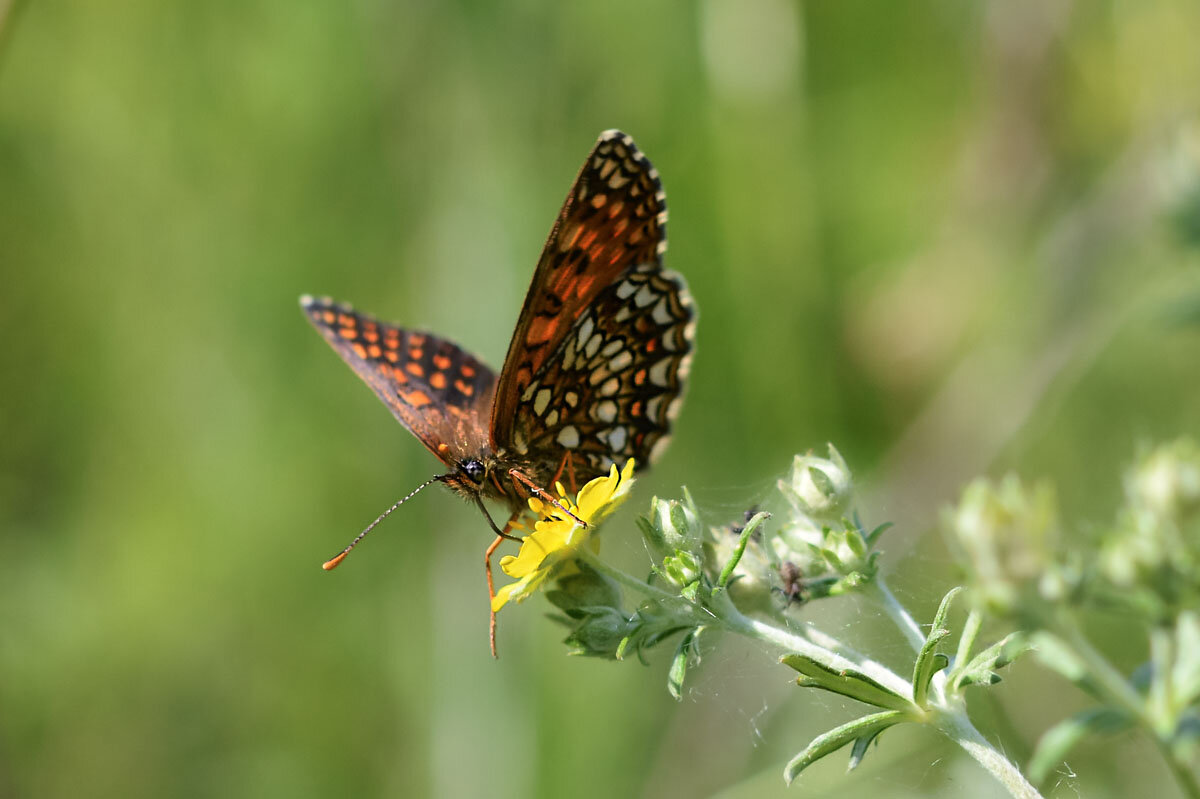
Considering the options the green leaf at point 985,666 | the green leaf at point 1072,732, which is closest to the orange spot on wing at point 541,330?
the green leaf at point 985,666

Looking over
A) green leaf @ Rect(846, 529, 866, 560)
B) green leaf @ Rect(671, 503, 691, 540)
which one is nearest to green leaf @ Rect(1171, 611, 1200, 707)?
green leaf @ Rect(846, 529, 866, 560)

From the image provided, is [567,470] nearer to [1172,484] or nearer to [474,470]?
[474,470]

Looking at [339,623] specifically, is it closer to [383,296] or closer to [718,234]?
[383,296]

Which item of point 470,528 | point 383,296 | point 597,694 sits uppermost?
point 383,296

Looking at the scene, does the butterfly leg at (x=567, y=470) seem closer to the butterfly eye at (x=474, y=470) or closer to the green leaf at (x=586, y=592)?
the butterfly eye at (x=474, y=470)

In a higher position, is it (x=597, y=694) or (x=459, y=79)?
(x=459, y=79)


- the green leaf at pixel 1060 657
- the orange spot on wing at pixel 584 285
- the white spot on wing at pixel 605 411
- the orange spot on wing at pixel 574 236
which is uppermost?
the orange spot on wing at pixel 574 236

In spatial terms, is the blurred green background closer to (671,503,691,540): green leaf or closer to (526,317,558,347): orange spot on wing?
(526,317,558,347): orange spot on wing

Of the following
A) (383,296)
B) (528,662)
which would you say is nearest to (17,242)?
(383,296)
